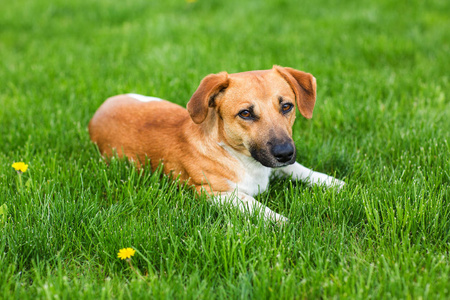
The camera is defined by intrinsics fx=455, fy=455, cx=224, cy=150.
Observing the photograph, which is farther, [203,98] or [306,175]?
[306,175]

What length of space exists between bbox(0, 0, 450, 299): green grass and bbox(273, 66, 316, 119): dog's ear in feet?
2.12

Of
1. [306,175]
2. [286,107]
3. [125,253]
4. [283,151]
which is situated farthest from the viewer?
[306,175]

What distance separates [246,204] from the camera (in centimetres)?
350

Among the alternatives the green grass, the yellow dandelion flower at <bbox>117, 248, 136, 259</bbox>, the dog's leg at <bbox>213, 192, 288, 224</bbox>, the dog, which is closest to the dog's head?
the dog

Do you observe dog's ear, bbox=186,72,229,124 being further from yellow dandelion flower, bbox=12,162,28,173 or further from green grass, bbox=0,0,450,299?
Answer: yellow dandelion flower, bbox=12,162,28,173

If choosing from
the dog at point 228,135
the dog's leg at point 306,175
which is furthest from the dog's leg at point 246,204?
the dog's leg at point 306,175

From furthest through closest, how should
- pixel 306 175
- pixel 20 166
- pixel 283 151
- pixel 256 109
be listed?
pixel 306 175 → pixel 20 166 → pixel 256 109 → pixel 283 151

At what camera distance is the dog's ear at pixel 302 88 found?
3.75 meters

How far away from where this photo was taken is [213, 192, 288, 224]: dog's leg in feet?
10.7

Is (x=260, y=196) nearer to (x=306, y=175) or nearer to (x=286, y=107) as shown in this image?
(x=306, y=175)

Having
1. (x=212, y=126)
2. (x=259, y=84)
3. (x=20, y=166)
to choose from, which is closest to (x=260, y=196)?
(x=212, y=126)

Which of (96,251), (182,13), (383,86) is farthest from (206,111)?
(182,13)

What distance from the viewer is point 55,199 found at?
3.41 metres

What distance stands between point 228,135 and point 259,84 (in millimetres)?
477
